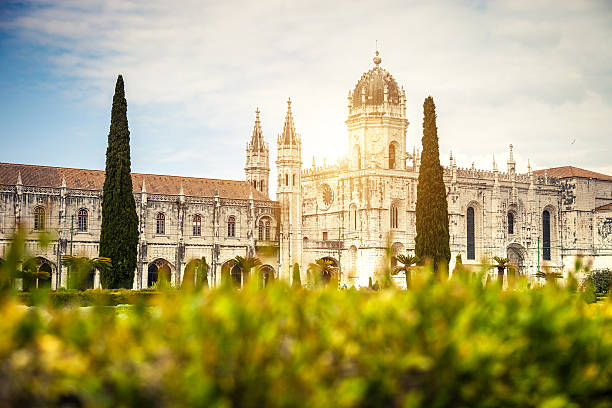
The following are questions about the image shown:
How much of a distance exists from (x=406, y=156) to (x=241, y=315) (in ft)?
187

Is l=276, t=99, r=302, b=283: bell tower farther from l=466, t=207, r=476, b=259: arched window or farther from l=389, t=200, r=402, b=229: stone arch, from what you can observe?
l=466, t=207, r=476, b=259: arched window

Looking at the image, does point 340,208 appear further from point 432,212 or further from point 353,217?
point 432,212

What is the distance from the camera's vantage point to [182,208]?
50375mm

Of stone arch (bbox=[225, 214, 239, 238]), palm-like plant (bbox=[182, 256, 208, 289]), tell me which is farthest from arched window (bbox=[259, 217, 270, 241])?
palm-like plant (bbox=[182, 256, 208, 289])

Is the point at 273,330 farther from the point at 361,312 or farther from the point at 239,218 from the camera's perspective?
the point at 239,218

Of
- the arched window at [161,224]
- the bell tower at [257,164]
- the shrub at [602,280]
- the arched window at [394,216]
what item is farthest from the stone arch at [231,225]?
the shrub at [602,280]

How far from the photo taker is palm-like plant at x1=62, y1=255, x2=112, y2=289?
16.8 ft

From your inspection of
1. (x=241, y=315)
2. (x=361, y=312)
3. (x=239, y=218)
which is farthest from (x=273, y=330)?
(x=239, y=218)

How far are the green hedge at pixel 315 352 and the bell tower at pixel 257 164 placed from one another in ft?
183

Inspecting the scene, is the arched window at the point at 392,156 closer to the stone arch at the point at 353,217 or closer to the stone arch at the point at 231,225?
the stone arch at the point at 353,217

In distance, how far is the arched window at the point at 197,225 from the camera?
5097 cm

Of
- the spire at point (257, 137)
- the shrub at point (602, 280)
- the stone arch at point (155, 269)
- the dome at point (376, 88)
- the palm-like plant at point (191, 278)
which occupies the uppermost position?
the dome at point (376, 88)

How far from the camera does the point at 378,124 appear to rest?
193 ft

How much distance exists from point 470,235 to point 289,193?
16784 mm
